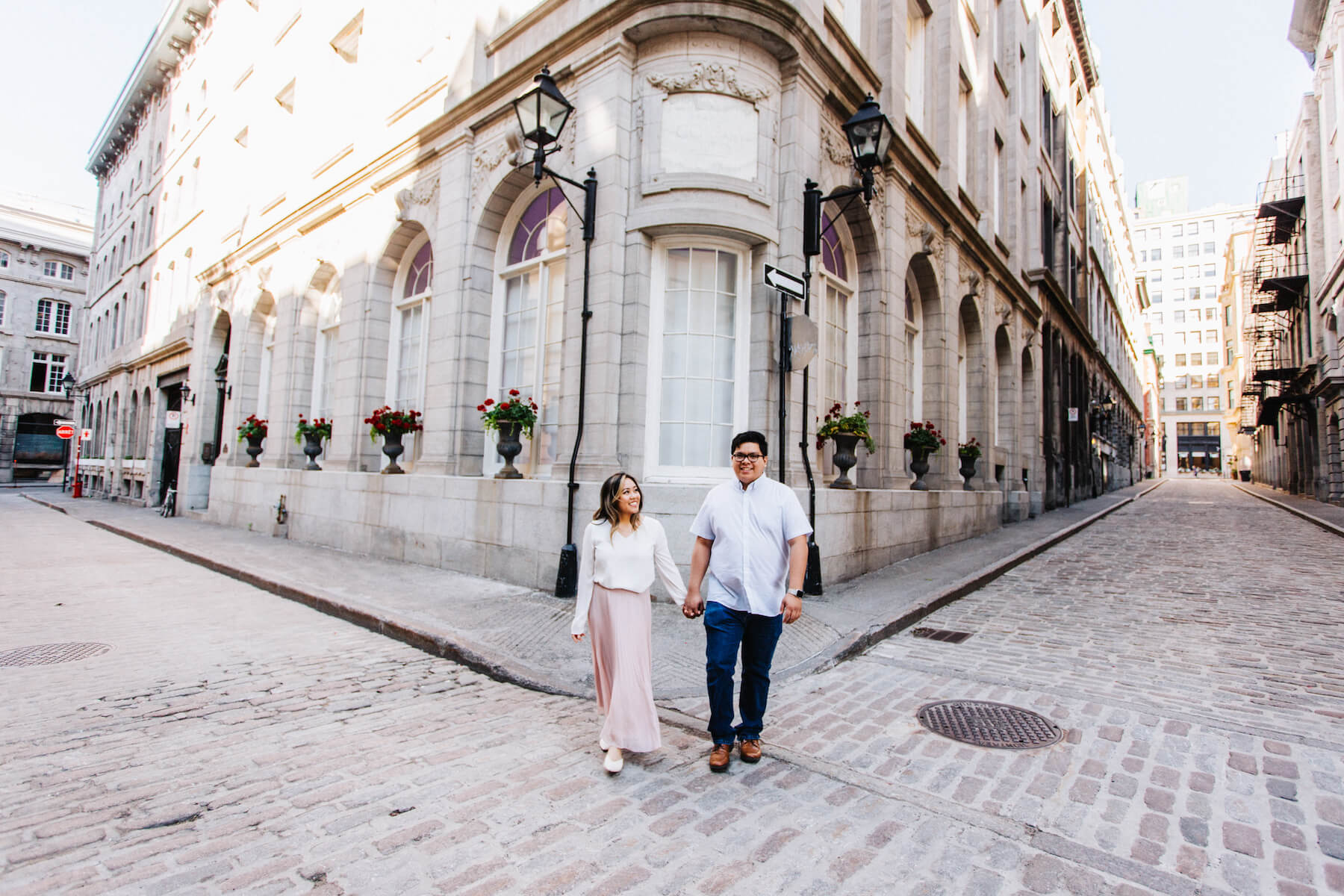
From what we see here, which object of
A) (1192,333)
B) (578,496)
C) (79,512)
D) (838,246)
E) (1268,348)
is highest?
(1192,333)

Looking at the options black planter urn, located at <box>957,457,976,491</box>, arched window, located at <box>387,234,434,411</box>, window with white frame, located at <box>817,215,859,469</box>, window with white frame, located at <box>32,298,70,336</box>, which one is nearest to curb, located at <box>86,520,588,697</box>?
arched window, located at <box>387,234,434,411</box>

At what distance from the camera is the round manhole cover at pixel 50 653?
18.5 feet

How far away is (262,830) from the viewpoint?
303 centimetres

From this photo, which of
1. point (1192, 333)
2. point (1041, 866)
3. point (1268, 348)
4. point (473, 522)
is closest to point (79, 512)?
point (473, 522)

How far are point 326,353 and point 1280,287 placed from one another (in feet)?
138

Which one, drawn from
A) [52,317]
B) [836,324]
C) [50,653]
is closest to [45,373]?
[52,317]

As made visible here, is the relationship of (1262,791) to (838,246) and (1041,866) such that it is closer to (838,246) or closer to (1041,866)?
(1041,866)

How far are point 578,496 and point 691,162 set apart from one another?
4.44 m

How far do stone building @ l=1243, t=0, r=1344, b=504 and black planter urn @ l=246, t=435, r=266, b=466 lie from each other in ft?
119

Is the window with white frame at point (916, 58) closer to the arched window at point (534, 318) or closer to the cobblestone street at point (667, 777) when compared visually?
the arched window at point (534, 318)

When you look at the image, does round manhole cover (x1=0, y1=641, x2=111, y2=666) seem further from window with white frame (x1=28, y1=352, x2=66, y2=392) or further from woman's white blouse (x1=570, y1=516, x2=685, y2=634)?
window with white frame (x1=28, y1=352, x2=66, y2=392)

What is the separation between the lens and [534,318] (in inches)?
411

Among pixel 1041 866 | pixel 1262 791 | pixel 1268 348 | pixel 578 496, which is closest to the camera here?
pixel 1041 866

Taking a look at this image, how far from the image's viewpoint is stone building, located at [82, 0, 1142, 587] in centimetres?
858
